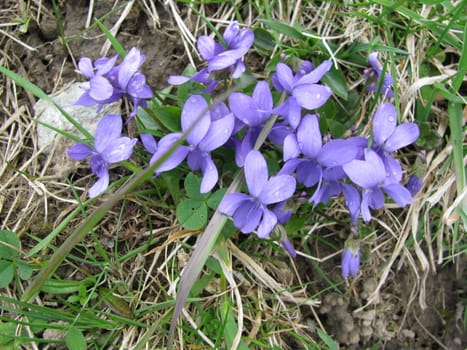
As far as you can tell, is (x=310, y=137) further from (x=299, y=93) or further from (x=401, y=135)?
(x=401, y=135)

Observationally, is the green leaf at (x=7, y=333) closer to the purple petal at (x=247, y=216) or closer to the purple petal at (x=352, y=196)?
the purple petal at (x=247, y=216)

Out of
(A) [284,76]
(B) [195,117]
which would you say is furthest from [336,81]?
(B) [195,117]

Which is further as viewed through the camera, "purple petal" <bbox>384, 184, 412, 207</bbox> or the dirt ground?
the dirt ground

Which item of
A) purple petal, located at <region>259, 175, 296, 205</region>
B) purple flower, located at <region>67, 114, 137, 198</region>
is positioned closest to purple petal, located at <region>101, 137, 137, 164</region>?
purple flower, located at <region>67, 114, 137, 198</region>

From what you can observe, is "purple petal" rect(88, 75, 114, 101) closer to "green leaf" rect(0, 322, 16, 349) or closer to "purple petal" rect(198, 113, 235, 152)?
"purple petal" rect(198, 113, 235, 152)

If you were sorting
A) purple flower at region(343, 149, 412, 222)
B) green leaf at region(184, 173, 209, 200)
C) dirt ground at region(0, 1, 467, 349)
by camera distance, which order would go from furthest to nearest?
dirt ground at region(0, 1, 467, 349) → green leaf at region(184, 173, 209, 200) → purple flower at region(343, 149, 412, 222)

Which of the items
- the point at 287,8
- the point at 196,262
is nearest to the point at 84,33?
the point at 287,8
